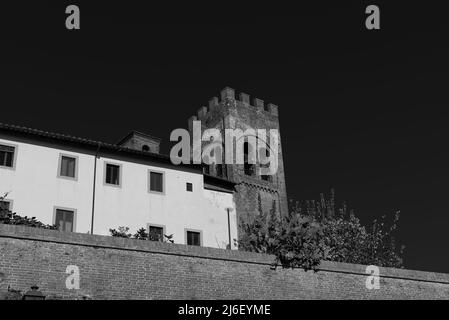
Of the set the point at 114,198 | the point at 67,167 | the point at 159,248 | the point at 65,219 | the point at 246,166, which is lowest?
the point at 159,248

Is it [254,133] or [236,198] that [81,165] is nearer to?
[236,198]

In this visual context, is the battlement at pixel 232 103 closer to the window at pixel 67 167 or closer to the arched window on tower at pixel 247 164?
the arched window on tower at pixel 247 164

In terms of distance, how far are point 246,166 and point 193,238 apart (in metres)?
24.1

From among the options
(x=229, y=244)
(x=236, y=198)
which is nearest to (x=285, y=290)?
(x=229, y=244)

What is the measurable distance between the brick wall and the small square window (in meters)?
12.2

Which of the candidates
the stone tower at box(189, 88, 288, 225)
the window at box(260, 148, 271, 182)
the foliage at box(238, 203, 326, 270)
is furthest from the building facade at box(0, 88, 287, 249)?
the window at box(260, 148, 271, 182)

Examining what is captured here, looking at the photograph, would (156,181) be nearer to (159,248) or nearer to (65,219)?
(65,219)

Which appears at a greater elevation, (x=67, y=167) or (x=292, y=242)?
(x=67, y=167)

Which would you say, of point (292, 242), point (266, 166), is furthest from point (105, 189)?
point (266, 166)

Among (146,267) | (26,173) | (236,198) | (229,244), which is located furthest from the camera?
(236,198)

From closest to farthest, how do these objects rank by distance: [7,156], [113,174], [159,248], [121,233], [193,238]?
[159,248] → [121,233] → [7,156] → [113,174] → [193,238]

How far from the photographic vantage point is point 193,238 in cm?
3206

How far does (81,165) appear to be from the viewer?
99.2ft
